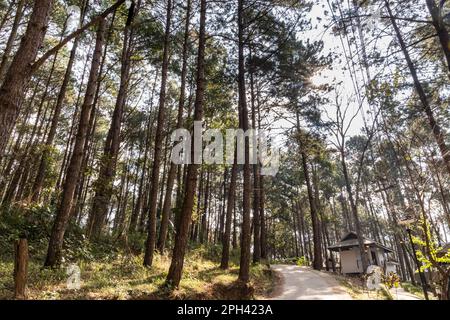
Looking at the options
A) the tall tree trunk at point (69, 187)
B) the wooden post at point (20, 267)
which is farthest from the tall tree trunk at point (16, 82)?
the tall tree trunk at point (69, 187)

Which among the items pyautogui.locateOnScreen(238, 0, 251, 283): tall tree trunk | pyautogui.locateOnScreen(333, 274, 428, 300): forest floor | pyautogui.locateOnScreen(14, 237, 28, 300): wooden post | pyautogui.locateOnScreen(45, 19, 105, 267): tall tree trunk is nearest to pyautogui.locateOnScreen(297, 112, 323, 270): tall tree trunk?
pyautogui.locateOnScreen(333, 274, 428, 300): forest floor

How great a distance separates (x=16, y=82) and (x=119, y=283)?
16.6ft

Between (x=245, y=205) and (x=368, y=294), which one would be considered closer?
(x=368, y=294)

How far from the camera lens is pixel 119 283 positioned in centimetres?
627

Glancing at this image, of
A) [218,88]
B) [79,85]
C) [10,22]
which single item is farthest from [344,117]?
[10,22]

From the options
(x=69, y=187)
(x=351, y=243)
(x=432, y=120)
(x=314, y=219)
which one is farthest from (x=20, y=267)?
(x=351, y=243)

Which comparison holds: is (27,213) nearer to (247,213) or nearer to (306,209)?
(247,213)

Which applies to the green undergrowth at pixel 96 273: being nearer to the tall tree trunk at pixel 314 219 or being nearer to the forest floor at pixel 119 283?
the forest floor at pixel 119 283

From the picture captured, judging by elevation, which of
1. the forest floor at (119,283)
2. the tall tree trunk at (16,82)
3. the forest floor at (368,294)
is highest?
the tall tree trunk at (16,82)

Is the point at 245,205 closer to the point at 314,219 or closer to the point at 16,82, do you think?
the point at 16,82

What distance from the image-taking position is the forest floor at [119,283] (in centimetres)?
496

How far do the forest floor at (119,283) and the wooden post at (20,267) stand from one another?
292 mm

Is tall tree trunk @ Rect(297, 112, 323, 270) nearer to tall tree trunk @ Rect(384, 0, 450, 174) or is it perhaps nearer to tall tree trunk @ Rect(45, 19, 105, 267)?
tall tree trunk @ Rect(384, 0, 450, 174)
